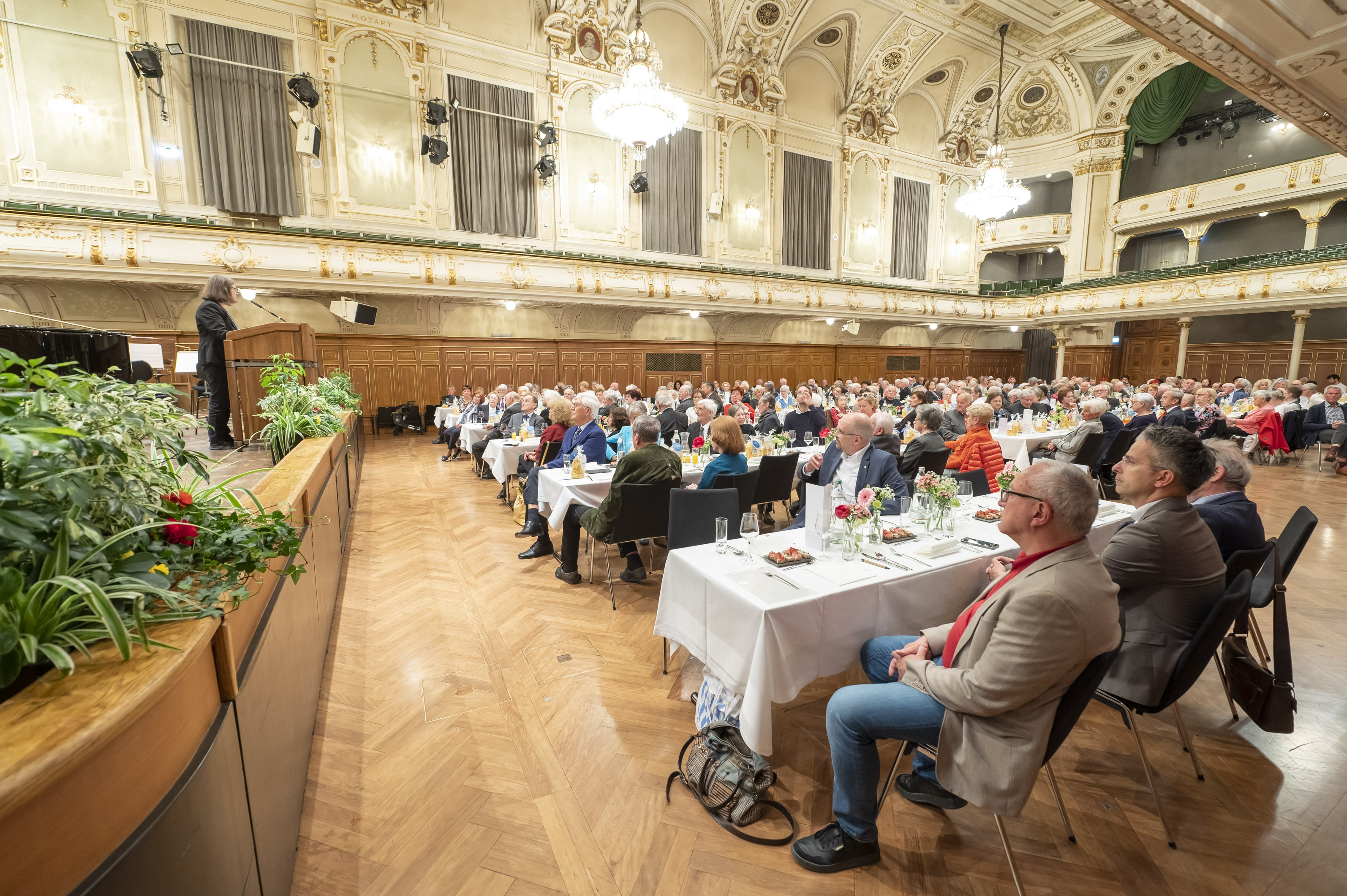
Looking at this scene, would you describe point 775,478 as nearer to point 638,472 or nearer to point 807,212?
point 638,472

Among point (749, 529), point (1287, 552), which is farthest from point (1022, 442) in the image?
point (749, 529)

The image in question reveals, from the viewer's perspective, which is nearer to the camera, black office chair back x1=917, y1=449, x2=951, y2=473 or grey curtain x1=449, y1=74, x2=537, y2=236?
black office chair back x1=917, y1=449, x2=951, y2=473

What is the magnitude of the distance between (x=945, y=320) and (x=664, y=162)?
37.5ft

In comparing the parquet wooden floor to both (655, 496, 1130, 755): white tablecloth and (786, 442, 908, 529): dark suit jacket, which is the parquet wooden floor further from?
(786, 442, 908, 529): dark suit jacket

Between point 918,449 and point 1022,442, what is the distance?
3.32 metres

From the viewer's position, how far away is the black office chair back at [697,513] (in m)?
3.27

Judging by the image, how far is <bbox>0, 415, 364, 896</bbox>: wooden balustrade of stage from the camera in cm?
80

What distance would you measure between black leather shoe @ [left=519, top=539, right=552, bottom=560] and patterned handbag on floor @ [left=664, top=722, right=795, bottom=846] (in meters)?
2.97

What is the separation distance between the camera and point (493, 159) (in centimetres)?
1298

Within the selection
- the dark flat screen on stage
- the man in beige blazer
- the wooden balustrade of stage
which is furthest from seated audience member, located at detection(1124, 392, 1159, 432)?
the dark flat screen on stage

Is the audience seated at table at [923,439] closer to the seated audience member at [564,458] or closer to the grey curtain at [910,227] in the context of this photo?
the seated audience member at [564,458]

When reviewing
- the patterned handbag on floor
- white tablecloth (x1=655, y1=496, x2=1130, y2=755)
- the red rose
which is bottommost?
the patterned handbag on floor

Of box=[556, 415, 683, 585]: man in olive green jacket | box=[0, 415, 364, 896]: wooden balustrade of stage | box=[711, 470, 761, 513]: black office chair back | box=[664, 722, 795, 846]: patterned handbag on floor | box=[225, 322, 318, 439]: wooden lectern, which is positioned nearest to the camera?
box=[0, 415, 364, 896]: wooden balustrade of stage

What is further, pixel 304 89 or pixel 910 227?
pixel 910 227
